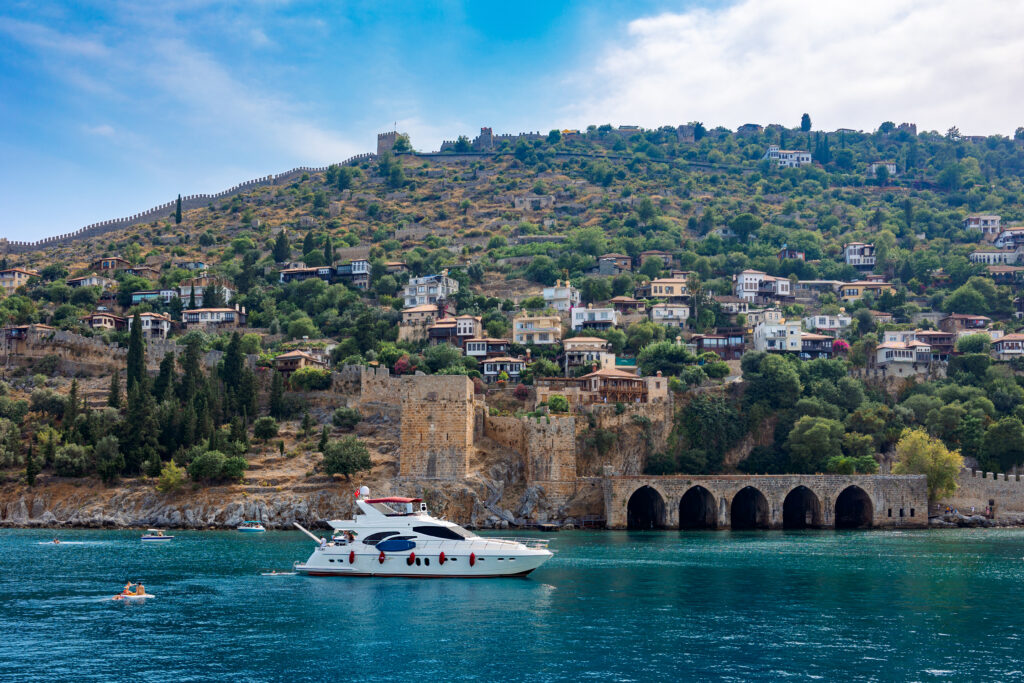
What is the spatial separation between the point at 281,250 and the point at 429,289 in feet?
85.9

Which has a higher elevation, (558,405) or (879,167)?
(879,167)

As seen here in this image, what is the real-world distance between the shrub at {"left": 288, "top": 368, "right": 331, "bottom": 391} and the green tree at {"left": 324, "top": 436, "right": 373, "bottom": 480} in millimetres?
12486

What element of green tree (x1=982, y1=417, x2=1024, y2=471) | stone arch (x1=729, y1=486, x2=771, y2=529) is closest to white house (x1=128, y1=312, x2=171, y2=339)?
stone arch (x1=729, y1=486, x2=771, y2=529)

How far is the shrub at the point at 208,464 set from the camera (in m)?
63.4

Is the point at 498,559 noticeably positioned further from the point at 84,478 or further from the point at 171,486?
the point at 84,478

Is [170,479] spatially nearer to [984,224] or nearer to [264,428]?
[264,428]

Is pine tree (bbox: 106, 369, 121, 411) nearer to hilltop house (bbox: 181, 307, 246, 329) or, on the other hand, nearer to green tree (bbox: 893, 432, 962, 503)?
hilltop house (bbox: 181, 307, 246, 329)

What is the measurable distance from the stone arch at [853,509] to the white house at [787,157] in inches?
4577

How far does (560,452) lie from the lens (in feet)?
218

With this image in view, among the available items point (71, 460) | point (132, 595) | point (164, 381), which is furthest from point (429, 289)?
point (132, 595)

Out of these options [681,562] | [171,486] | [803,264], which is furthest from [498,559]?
[803,264]

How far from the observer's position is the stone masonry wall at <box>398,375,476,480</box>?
63531 mm

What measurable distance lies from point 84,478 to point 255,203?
93409mm

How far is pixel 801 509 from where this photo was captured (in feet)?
223
